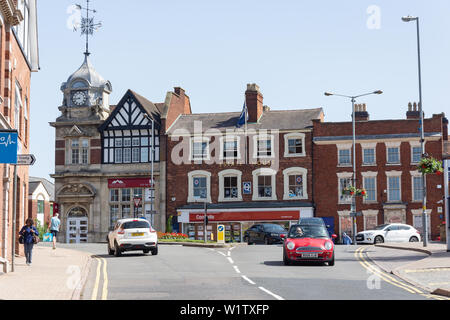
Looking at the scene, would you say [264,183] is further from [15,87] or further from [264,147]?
[15,87]

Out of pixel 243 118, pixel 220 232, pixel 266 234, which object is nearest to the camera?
pixel 266 234

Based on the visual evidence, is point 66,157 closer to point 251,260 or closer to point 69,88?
point 69,88

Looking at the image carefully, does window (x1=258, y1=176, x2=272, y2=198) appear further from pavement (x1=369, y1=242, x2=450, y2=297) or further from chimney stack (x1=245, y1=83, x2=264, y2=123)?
pavement (x1=369, y1=242, x2=450, y2=297)

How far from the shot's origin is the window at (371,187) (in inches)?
2088

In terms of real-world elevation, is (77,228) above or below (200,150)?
below

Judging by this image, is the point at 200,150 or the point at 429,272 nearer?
the point at 429,272

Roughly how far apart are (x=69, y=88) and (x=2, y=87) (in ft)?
122

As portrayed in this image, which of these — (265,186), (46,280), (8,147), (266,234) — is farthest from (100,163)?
(8,147)

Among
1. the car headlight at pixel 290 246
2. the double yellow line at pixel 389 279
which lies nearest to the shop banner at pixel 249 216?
the double yellow line at pixel 389 279

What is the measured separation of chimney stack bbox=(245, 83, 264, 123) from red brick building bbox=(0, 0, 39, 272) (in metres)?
28.2

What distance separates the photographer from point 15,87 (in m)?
25.2

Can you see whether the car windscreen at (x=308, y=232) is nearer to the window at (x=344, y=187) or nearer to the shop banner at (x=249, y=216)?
the window at (x=344, y=187)

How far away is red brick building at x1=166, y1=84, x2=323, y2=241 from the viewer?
54.4m

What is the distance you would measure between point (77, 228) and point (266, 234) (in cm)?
2216
